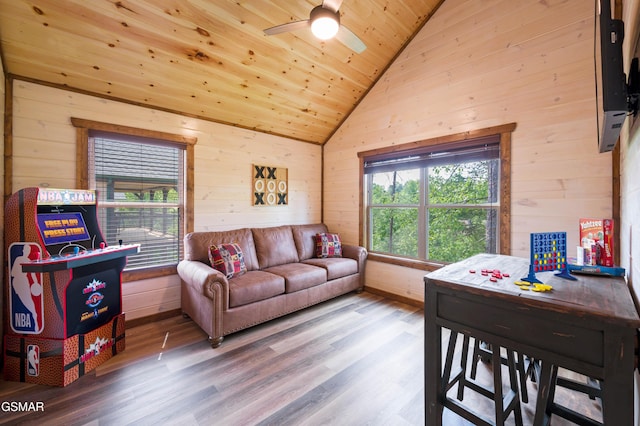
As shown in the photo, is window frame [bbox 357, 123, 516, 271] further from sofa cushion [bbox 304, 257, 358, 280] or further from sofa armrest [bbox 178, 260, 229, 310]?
sofa armrest [bbox 178, 260, 229, 310]

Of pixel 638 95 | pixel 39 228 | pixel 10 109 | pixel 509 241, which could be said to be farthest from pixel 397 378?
pixel 10 109

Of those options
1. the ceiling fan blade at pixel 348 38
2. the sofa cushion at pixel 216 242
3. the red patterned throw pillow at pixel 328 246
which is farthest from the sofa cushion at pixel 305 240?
the ceiling fan blade at pixel 348 38

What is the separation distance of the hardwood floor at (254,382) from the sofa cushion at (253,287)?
38 centimetres

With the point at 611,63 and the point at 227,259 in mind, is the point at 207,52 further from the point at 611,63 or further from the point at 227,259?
the point at 611,63

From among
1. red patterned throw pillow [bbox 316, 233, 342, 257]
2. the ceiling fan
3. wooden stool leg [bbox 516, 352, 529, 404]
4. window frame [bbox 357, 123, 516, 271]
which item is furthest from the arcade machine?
window frame [bbox 357, 123, 516, 271]

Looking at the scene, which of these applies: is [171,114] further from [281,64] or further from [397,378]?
[397,378]

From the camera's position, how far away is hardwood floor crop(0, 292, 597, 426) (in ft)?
5.49

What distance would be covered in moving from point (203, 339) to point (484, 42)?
172 inches

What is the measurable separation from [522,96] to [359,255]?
8.76 feet

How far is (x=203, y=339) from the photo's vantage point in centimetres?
265

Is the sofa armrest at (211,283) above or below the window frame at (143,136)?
below

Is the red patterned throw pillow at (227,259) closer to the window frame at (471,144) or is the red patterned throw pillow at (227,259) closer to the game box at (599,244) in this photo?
the window frame at (471,144)

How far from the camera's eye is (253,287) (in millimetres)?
2760

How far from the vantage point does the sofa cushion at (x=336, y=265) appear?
3552mm
